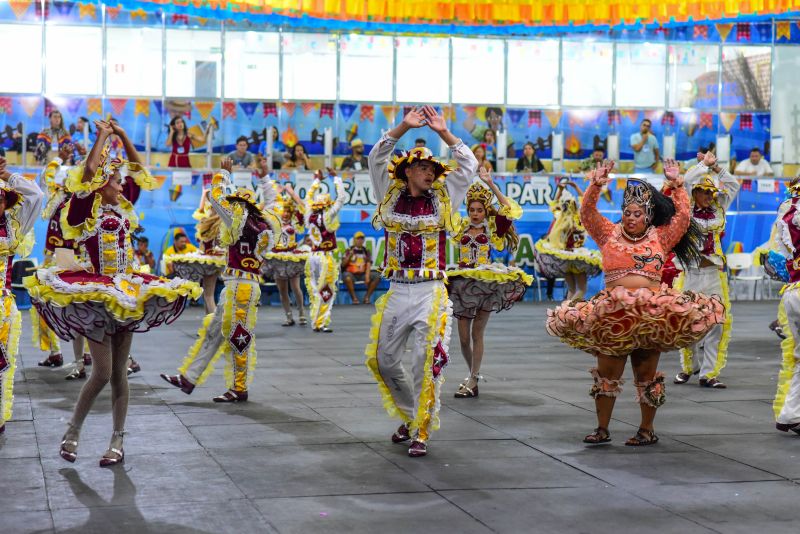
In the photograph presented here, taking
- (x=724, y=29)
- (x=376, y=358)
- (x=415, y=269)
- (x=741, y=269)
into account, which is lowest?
(x=741, y=269)

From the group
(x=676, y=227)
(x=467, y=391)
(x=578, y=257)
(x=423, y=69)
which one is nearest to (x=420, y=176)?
(x=676, y=227)

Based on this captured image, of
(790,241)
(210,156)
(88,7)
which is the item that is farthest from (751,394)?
(88,7)

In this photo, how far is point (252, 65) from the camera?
23.9 m

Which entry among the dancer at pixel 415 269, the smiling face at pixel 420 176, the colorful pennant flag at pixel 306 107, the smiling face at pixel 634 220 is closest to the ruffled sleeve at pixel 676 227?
the smiling face at pixel 634 220

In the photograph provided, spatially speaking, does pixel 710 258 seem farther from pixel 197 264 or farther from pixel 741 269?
pixel 741 269

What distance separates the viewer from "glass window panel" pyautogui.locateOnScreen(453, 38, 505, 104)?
25.2m

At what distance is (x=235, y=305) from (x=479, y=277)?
2.22 meters

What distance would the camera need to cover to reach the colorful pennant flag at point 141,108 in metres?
23.1

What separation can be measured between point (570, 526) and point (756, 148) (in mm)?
21009

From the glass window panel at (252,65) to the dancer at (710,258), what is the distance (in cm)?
1372

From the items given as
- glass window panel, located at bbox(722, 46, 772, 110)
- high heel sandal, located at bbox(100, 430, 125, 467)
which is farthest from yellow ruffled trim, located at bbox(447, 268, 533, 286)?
glass window panel, located at bbox(722, 46, 772, 110)

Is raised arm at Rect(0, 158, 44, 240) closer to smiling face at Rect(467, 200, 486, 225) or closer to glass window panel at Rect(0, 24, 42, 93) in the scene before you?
smiling face at Rect(467, 200, 486, 225)

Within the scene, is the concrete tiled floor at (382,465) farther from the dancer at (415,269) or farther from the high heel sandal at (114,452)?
the dancer at (415,269)

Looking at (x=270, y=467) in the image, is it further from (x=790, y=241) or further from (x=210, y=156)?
(x=210, y=156)
